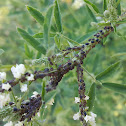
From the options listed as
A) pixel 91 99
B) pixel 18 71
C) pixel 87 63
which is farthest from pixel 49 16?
pixel 87 63

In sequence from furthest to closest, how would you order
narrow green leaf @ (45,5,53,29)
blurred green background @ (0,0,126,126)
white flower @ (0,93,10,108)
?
blurred green background @ (0,0,126,126) < narrow green leaf @ (45,5,53,29) < white flower @ (0,93,10,108)

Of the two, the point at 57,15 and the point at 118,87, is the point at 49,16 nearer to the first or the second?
the point at 57,15

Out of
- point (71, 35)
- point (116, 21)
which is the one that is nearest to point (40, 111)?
point (116, 21)

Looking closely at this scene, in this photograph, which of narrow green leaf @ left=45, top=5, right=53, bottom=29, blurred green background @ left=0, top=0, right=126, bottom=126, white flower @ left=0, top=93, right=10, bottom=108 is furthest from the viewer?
blurred green background @ left=0, top=0, right=126, bottom=126

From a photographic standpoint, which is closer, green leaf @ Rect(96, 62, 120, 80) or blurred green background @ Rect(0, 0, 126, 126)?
green leaf @ Rect(96, 62, 120, 80)

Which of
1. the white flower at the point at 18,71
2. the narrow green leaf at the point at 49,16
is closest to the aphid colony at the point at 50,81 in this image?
the white flower at the point at 18,71

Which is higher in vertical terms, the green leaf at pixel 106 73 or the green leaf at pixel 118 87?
the green leaf at pixel 106 73

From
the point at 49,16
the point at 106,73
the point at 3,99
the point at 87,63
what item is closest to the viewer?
the point at 3,99

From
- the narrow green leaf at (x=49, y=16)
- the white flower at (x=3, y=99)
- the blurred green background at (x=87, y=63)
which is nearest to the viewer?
the white flower at (x=3, y=99)

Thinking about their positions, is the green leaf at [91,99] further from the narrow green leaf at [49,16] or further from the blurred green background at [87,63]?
the blurred green background at [87,63]

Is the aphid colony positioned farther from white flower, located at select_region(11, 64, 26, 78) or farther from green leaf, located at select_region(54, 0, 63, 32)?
green leaf, located at select_region(54, 0, 63, 32)

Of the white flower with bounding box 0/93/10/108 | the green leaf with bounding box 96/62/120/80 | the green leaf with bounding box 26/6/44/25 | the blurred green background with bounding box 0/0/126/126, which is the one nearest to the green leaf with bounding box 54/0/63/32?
the green leaf with bounding box 26/6/44/25
